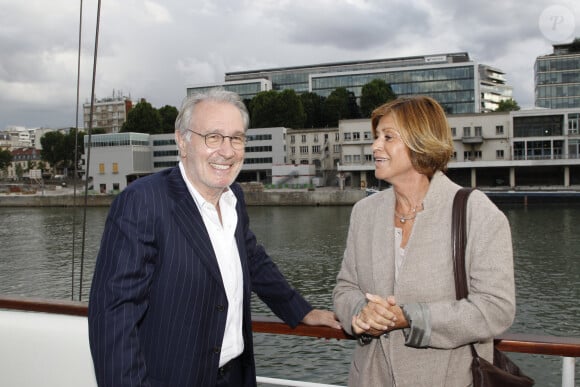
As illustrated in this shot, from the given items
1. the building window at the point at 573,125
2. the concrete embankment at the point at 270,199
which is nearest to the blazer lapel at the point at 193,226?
the concrete embankment at the point at 270,199

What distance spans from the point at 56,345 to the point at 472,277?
6.32 ft

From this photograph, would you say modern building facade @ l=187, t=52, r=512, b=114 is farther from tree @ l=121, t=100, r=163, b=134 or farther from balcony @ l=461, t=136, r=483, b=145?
balcony @ l=461, t=136, r=483, b=145

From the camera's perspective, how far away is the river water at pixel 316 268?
31.4 ft

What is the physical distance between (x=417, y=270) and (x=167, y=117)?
244ft

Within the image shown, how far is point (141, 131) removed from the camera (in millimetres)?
69875

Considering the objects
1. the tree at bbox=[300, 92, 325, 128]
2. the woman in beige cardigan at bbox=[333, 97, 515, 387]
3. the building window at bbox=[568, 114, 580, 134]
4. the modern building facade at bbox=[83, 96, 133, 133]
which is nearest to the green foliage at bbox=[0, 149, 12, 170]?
the modern building facade at bbox=[83, 96, 133, 133]

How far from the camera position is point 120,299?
1601 mm

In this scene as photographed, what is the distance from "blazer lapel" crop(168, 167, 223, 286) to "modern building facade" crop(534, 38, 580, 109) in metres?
83.1

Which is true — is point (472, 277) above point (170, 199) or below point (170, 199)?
below

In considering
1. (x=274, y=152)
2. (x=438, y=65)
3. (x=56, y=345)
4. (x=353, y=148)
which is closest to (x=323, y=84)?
(x=438, y=65)

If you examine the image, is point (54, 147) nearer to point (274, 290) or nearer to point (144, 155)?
point (144, 155)

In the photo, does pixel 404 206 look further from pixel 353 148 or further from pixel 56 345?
pixel 353 148

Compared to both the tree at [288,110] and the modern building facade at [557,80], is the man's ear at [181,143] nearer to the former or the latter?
the tree at [288,110]

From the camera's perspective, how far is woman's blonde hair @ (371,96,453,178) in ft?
6.22
